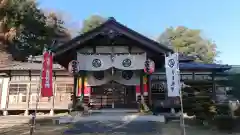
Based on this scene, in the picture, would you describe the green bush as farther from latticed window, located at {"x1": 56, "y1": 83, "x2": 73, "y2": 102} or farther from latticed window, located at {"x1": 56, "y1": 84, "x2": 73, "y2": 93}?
latticed window, located at {"x1": 56, "y1": 84, "x2": 73, "y2": 93}

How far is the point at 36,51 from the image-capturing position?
31.5 metres

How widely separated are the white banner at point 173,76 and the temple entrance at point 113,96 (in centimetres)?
651

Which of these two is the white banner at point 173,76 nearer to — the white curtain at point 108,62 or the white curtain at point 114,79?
the white curtain at point 108,62

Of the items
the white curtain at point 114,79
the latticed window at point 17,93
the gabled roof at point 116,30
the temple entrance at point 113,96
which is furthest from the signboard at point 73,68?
the latticed window at point 17,93

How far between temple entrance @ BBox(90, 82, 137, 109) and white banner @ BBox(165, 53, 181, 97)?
651 cm

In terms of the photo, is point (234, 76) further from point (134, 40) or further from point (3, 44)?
point (3, 44)

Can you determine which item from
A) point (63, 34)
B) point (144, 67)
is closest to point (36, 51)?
point (63, 34)

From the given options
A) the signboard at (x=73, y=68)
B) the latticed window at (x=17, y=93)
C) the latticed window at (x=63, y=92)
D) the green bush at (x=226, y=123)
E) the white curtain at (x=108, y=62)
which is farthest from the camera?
the latticed window at (x=63, y=92)

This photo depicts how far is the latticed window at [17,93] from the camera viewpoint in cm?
2108

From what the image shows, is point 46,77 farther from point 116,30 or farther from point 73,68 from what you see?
Result: point 116,30

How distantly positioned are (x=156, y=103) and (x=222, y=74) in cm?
670

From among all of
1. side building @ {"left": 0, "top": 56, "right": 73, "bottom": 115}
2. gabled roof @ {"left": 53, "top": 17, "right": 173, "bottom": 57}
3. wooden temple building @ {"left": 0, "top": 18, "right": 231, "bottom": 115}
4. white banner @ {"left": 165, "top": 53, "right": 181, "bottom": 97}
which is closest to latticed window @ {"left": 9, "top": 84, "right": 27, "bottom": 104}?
side building @ {"left": 0, "top": 56, "right": 73, "bottom": 115}

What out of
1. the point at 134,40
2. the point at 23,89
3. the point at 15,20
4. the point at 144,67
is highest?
the point at 15,20

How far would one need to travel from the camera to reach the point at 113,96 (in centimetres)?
1670
